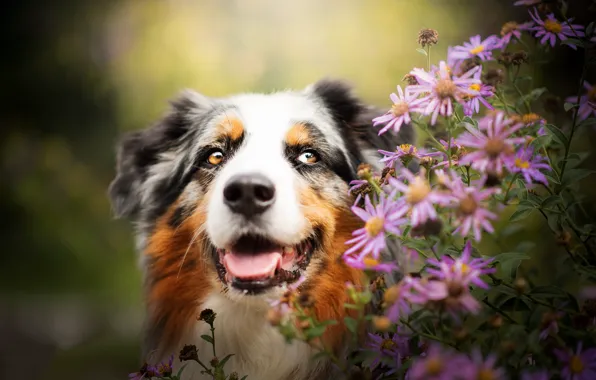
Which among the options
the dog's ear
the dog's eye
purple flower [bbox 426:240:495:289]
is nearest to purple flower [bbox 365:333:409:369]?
purple flower [bbox 426:240:495:289]

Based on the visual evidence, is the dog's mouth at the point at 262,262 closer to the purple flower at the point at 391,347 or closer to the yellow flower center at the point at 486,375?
the purple flower at the point at 391,347

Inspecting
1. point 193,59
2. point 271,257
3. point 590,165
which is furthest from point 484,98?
point 193,59

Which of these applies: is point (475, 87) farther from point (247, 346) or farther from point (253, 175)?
point (247, 346)

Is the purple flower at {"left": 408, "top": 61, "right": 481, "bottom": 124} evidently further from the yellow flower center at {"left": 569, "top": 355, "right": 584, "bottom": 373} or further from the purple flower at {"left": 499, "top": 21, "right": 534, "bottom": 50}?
the yellow flower center at {"left": 569, "top": 355, "right": 584, "bottom": 373}

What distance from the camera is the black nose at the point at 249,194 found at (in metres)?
1.33

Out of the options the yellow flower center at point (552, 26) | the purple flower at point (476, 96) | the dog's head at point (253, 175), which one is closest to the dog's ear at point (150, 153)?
the dog's head at point (253, 175)

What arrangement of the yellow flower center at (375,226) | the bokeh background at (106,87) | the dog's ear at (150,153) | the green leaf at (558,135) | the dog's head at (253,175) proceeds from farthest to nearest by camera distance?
the bokeh background at (106,87), the dog's ear at (150,153), the dog's head at (253,175), the green leaf at (558,135), the yellow flower center at (375,226)

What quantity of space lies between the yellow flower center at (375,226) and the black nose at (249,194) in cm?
38

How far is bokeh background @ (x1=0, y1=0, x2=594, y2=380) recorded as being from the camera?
78.6 inches

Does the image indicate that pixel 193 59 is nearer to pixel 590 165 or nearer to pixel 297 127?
pixel 297 127

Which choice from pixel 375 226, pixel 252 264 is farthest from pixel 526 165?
pixel 252 264

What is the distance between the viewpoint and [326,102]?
168cm

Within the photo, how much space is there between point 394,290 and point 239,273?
2.12 feet

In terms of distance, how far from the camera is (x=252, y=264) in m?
1.44
